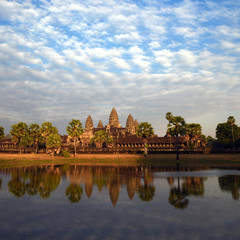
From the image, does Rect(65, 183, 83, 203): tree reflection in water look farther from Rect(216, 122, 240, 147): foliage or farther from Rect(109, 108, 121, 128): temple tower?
Rect(109, 108, 121, 128): temple tower

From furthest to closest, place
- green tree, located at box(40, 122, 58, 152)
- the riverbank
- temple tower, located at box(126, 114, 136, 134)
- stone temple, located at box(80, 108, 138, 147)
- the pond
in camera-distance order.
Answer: temple tower, located at box(126, 114, 136, 134) < stone temple, located at box(80, 108, 138, 147) < green tree, located at box(40, 122, 58, 152) < the riverbank < the pond

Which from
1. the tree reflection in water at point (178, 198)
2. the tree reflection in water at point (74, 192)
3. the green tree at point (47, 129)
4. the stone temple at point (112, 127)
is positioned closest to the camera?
the tree reflection in water at point (178, 198)

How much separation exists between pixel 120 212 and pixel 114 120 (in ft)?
565

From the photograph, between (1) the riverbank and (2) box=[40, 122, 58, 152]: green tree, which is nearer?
(1) the riverbank

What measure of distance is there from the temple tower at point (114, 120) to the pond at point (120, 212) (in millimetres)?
160064

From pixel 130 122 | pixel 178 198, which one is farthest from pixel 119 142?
pixel 178 198

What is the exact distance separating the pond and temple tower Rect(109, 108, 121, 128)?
160064 mm

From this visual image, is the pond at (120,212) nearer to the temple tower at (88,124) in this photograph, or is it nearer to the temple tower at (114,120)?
the temple tower at (88,124)

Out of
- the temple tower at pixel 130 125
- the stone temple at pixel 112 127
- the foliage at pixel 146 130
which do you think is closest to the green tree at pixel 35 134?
the foliage at pixel 146 130

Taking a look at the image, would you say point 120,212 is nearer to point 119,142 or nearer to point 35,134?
point 35,134

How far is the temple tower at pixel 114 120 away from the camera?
187m

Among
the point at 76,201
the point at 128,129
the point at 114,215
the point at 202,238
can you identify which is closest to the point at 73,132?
the point at 76,201

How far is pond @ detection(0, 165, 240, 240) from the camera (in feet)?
41.3

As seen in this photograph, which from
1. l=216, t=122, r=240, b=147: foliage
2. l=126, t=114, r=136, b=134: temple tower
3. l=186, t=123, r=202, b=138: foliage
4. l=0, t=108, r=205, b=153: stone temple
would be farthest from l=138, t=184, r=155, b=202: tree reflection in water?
l=126, t=114, r=136, b=134: temple tower
